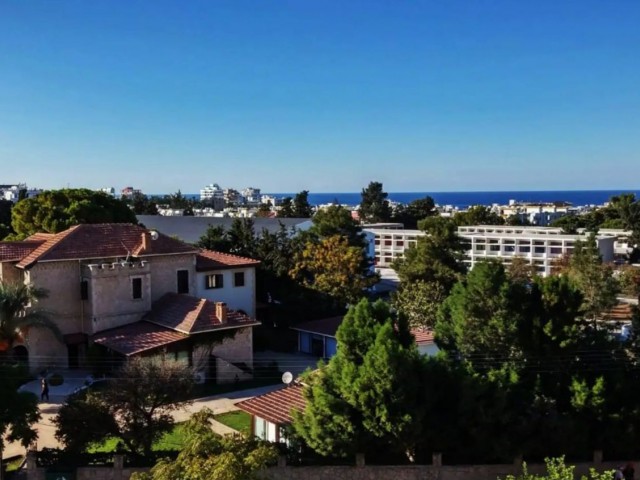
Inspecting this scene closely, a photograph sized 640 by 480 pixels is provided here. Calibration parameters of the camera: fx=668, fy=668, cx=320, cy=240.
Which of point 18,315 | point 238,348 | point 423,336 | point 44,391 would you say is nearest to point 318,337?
point 238,348

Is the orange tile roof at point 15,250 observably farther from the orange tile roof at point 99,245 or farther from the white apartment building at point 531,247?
the white apartment building at point 531,247

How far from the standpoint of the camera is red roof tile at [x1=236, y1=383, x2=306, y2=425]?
20831mm

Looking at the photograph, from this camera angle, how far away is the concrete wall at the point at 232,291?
37.0 meters

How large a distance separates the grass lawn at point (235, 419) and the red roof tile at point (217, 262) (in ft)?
40.1

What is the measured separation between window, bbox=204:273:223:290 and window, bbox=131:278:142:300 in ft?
13.8

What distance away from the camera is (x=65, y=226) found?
41.6 meters

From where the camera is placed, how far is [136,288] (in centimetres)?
3384

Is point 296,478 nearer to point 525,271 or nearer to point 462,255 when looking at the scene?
point 462,255

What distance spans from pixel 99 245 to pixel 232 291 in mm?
7948

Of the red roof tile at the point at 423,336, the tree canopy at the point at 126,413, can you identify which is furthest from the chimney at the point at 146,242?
the tree canopy at the point at 126,413

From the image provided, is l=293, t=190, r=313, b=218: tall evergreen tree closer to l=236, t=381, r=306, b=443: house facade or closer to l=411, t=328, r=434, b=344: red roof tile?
l=411, t=328, r=434, b=344: red roof tile

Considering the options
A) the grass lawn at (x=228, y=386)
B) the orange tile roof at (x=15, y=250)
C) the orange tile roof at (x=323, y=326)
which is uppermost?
the orange tile roof at (x=15, y=250)

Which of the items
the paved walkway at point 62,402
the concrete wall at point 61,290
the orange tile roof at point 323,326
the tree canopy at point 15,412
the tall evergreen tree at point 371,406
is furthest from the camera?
the orange tile roof at point 323,326

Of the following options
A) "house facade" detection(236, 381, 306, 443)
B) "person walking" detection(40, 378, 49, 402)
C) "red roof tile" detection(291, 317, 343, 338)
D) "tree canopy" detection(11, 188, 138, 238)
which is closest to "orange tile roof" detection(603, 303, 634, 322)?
"red roof tile" detection(291, 317, 343, 338)
